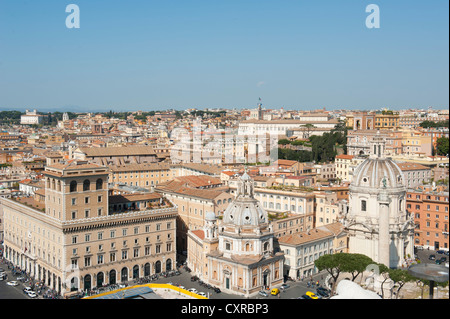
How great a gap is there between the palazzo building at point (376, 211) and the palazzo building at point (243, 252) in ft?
19.0

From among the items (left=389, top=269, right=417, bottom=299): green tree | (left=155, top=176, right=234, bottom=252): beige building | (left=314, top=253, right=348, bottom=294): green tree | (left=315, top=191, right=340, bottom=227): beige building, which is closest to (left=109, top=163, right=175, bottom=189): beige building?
(left=155, top=176, right=234, bottom=252): beige building

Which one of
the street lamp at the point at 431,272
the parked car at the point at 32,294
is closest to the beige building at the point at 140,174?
the parked car at the point at 32,294

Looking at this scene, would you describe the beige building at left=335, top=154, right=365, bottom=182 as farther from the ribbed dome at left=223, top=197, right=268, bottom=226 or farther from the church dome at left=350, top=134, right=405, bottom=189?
the ribbed dome at left=223, top=197, right=268, bottom=226

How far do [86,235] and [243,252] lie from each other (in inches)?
267

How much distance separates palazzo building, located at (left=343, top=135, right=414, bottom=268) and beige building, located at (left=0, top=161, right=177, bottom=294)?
30.6 feet

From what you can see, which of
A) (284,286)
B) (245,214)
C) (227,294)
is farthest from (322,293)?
(245,214)

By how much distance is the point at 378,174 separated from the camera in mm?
27516

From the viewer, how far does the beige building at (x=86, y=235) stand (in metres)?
22.7

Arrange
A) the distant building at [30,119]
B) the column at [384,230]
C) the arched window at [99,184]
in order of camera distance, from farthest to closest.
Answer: the distant building at [30,119]
the arched window at [99,184]
the column at [384,230]

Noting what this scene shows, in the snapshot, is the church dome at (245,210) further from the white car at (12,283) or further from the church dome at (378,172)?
the white car at (12,283)

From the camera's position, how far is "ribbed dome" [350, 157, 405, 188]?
2742cm

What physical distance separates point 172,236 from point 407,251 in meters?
11.8
